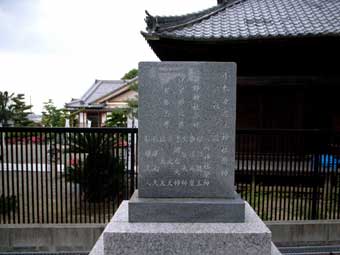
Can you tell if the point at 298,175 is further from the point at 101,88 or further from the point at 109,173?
the point at 101,88

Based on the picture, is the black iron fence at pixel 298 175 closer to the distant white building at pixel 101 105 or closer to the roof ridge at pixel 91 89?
the distant white building at pixel 101 105

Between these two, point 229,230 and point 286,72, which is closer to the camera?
point 229,230

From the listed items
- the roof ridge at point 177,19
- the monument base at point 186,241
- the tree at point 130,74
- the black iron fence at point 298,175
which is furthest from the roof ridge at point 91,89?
the monument base at point 186,241

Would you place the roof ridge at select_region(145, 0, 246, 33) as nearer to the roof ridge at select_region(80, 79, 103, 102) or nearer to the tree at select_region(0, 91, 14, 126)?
the tree at select_region(0, 91, 14, 126)

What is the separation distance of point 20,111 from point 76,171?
24.7m

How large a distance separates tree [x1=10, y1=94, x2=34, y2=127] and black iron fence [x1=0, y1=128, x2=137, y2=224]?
2066 cm

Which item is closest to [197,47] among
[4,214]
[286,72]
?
[286,72]

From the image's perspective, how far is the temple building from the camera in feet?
23.0

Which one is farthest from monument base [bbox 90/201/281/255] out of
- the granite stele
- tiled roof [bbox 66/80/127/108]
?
tiled roof [bbox 66/80/127/108]

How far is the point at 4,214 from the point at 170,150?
3.33 metres

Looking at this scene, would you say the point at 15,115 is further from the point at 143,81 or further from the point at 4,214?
the point at 143,81

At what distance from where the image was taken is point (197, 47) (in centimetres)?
752

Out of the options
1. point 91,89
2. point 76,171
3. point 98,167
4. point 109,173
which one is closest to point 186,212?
point 109,173

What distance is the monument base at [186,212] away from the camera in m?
2.81
